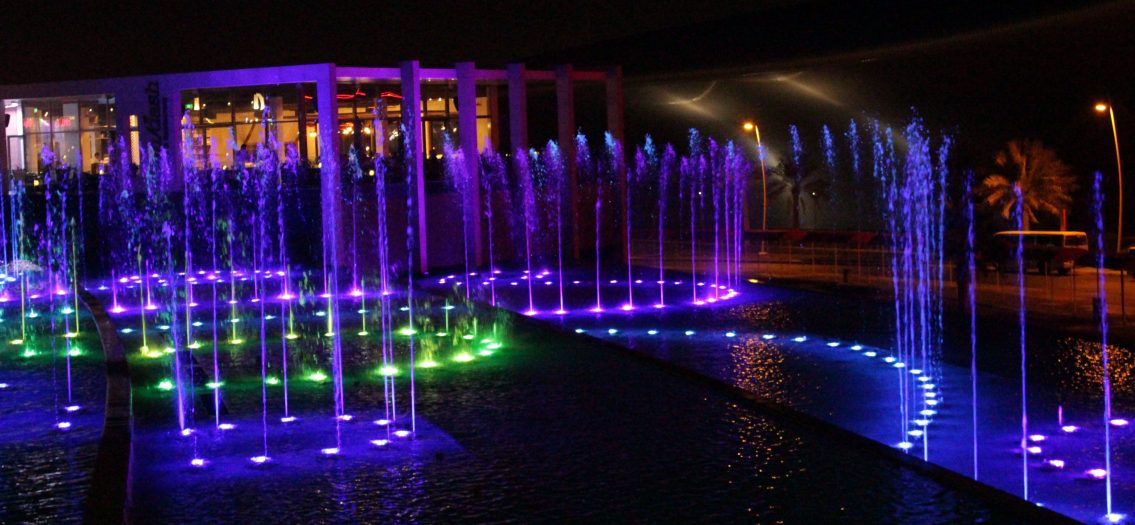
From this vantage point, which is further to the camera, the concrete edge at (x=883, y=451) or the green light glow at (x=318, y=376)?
the green light glow at (x=318, y=376)

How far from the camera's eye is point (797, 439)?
895 cm

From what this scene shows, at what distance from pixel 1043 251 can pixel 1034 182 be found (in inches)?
409

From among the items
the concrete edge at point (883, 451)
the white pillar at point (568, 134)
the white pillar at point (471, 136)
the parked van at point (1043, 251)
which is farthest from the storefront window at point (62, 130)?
the concrete edge at point (883, 451)

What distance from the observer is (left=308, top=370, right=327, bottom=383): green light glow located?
39.4 ft

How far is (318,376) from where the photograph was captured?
12.2 meters

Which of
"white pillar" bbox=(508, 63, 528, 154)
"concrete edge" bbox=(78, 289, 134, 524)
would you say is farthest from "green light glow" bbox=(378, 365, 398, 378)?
"white pillar" bbox=(508, 63, 528, 154)

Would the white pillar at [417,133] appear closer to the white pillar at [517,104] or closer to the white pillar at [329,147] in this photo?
the white pillar at [329,147]

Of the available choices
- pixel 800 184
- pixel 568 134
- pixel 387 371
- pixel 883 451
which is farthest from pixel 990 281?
pixel 800 184

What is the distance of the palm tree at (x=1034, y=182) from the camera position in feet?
111

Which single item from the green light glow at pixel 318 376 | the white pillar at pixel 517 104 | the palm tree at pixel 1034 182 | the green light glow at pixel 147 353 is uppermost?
the white pillar at pixel 517 104

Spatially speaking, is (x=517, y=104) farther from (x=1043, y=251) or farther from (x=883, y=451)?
(x=883, y=451)

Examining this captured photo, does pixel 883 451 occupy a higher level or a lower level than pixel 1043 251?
lower

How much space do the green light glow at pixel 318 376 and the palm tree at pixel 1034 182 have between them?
25040 mm

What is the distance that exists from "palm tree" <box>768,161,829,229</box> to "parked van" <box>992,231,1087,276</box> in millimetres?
16670
